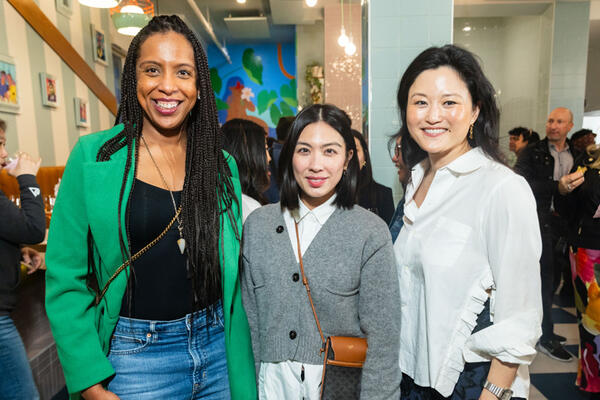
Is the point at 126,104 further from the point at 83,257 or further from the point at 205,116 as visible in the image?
the point at 83,257

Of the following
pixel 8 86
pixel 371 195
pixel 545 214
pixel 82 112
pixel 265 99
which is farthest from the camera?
pixel 265 99

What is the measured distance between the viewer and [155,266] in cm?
108

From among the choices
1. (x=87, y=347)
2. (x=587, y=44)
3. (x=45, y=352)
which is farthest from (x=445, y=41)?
(x=587, y=44)

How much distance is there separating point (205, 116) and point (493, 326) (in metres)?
1.00

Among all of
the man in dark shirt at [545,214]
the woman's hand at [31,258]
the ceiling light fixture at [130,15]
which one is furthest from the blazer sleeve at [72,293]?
the ceiling light fixture at [130,15]

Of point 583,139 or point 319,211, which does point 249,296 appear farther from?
point 583,139

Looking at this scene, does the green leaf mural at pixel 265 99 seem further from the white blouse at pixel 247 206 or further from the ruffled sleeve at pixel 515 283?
the ruffled sleeve at pixel 515 283

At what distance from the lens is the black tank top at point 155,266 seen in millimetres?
1068

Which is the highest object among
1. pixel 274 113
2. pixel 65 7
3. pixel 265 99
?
pixel 65 7

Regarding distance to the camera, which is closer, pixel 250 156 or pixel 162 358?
pixel 162 358

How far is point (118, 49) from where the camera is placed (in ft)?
21.0

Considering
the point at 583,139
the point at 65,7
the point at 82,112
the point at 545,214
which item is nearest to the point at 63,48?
the point at 65,7

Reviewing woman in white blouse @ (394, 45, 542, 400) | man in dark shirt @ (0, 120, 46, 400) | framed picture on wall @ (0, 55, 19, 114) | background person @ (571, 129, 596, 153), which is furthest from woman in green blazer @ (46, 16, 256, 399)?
background person @ (571, 129, 596, 153)

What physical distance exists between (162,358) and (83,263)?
32 cm
